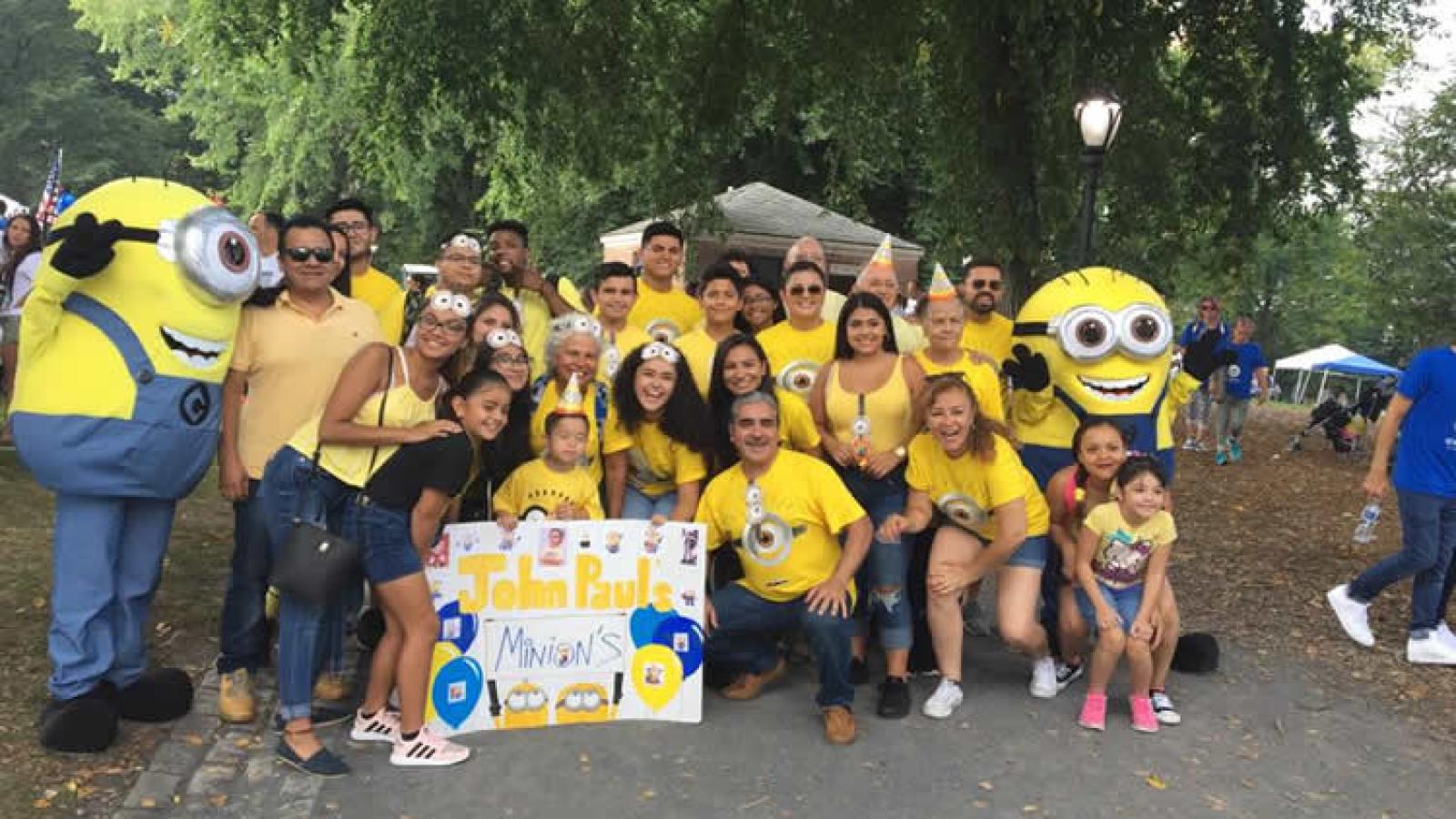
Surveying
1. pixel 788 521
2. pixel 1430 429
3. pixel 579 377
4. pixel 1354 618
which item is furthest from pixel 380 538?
pixel 1354 618

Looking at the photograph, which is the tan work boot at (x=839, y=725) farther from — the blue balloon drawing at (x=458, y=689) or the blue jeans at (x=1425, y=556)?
the blue jeans at (x=1425, y=556)

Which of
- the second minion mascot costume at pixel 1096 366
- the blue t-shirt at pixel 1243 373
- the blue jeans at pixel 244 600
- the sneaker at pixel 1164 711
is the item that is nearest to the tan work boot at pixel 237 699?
the blue jeans at pixel 244 600

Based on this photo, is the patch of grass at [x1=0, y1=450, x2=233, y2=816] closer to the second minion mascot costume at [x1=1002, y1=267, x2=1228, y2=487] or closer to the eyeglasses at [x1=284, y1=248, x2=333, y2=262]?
the eyeglasses at [x1=284, y1=248, x2=333, y2=262]

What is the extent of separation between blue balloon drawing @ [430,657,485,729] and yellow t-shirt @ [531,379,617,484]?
36.8 inches

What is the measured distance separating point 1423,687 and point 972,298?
2882 mm

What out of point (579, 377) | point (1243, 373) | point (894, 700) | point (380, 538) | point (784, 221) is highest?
point (784, 221)

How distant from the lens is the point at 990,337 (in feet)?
18.0

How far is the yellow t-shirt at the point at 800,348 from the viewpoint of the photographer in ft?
16.3

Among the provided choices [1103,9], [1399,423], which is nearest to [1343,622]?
[1399,423]

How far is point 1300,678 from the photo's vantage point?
16.9 ft

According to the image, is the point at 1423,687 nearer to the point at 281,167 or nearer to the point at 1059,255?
the point at 1059,255

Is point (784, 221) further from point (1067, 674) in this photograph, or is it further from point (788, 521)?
point (788, 521)

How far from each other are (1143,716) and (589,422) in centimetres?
264

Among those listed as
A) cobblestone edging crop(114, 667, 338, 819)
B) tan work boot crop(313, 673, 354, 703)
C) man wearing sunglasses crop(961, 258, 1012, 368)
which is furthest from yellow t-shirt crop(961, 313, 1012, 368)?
cobblestone edging crop(114, 667, 338, 819)
